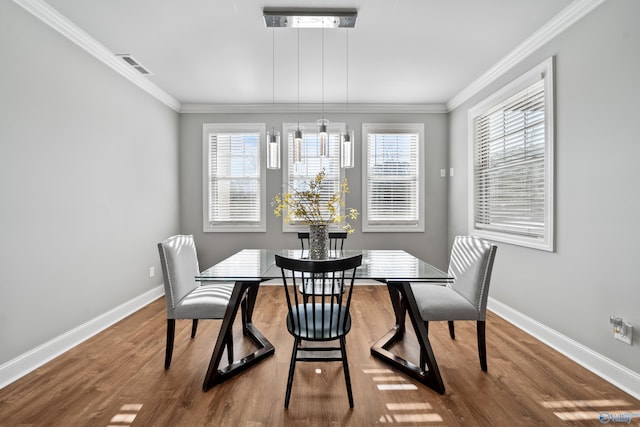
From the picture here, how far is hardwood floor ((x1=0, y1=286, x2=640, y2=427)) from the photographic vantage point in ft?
5.90

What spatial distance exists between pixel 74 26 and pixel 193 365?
2.93 m

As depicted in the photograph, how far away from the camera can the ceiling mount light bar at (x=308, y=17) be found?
248 centimetres

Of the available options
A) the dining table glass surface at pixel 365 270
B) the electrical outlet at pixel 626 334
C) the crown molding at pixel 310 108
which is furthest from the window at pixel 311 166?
the electrical outlet at pixel 626 334

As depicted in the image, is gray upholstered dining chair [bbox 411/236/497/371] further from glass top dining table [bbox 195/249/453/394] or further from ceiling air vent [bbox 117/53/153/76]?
ceiling air vent [bbox 117/53/153/76]

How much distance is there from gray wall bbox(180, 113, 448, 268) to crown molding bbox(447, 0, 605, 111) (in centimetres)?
89

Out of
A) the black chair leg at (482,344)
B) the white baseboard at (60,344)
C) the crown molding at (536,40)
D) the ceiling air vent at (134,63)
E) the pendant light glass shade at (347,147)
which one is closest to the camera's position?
the white baseboard at (60,344)

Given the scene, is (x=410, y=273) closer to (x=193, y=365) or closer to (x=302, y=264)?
(x=302, y=264)

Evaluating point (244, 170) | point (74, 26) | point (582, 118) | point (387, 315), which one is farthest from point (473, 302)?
point (74, 26)

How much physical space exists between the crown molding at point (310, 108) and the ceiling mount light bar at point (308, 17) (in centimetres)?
205

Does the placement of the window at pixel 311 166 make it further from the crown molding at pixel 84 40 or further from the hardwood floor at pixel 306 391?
the hardwood floor at pixel 306 391

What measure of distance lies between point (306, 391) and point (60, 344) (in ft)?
6.84

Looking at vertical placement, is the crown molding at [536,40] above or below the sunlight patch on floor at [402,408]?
above

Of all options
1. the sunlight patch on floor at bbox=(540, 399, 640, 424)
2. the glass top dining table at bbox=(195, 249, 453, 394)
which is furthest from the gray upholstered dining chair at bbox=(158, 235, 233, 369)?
the sunlight patch on floor at bbox=(540, 399, 640, 424)

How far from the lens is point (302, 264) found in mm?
1811
